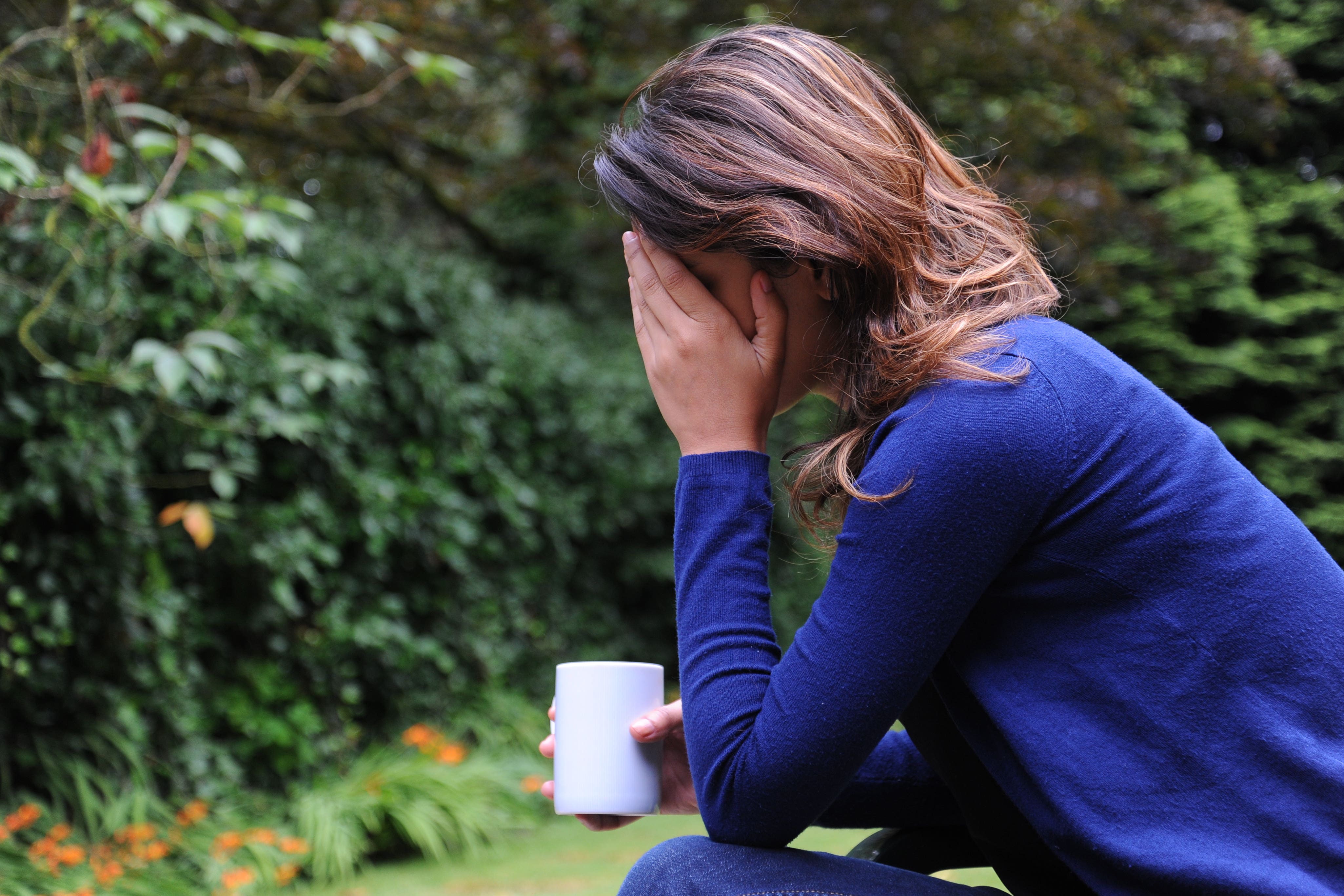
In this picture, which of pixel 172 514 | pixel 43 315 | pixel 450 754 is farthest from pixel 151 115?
pixel 450 754

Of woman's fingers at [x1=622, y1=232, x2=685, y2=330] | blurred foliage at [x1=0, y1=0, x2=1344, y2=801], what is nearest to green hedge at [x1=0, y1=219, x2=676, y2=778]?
blurred foliage at [x1=0, y1=0, x2=1344, y2=801]

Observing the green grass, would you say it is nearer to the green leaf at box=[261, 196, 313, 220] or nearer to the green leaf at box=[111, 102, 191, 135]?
the green leaf at box=[261, 196, 313, 220]

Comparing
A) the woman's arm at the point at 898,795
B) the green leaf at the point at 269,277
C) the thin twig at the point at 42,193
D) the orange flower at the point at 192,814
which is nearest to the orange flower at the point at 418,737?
the orange flower at the point at 192,814

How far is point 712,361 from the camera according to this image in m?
1.25

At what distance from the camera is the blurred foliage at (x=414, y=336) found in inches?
122

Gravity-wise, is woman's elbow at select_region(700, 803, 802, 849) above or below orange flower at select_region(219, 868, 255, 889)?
above

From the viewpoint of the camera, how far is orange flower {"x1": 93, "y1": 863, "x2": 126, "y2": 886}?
110 inches

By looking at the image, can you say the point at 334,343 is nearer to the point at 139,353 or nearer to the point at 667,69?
the point at 139,353

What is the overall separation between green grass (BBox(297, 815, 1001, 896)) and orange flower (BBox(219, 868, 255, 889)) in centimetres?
28

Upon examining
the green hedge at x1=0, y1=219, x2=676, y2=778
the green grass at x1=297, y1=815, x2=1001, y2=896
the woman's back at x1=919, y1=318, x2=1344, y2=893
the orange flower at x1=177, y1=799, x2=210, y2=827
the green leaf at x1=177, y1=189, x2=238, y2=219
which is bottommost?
the green grass at x1=297, y1=815, x2=1001, y2=896

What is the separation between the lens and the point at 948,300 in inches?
47.1

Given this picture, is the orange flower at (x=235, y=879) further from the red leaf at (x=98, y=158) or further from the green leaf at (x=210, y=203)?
the red leaf at (x=98, y=158)

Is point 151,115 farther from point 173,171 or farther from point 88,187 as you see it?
point 88,187

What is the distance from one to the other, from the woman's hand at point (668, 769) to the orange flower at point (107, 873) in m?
2.01
